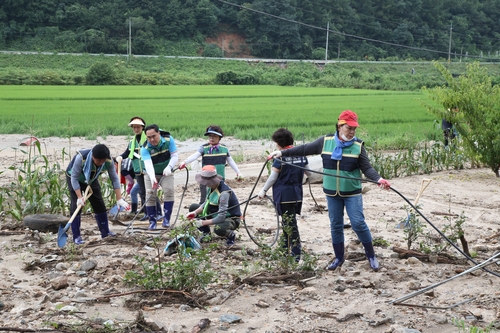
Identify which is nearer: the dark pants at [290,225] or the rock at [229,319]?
the rock at [229,319]

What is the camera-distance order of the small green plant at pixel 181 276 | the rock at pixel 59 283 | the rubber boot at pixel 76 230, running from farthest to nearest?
the rubber boot at pixel 76 230
the rock at pixel 59 283
the small green plant at pixel 181 276

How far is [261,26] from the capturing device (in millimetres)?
87438

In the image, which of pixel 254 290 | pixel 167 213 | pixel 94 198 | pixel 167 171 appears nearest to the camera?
pixel 254 290

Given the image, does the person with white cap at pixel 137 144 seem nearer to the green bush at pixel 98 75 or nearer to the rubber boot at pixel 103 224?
the rubber boot at pixel 103 224

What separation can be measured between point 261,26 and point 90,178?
81.2m

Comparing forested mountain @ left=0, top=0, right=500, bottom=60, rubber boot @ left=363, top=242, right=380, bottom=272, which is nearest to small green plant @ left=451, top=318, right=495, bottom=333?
rubber boot @ left=363, top=242, right=380, bottom=272

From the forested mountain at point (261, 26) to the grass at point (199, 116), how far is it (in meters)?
35.3

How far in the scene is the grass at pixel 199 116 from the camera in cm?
2150

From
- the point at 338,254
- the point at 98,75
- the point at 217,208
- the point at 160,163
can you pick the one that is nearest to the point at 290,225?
the point at 338,254

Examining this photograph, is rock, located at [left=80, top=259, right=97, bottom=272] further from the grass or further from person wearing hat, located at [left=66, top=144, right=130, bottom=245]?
the grass

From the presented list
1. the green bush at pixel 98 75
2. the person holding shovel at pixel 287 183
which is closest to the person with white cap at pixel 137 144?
the person holding shovel at pixel 287 183

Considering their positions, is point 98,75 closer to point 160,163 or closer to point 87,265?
point 160,163

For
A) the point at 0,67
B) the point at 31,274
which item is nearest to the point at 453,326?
the point at 31,274

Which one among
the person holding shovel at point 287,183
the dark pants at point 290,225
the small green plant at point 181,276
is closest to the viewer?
the small green plant at point 181,276
